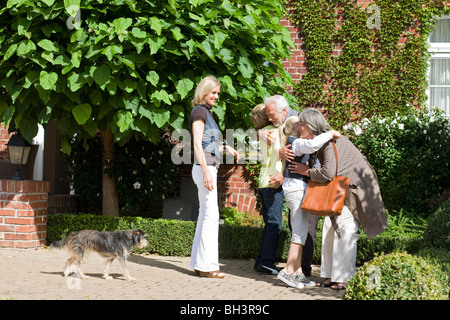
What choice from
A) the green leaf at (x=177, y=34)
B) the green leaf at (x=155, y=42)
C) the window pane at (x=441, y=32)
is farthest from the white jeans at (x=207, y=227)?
the window pane at (x=441, y=32)

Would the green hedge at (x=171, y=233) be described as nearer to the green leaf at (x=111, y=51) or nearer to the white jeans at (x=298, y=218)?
the white jeans at (x=298, y=218)

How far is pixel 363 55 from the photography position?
9727 millimetres

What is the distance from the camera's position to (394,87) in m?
9.57

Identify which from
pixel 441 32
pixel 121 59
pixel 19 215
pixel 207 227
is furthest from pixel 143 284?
pixel 441 32

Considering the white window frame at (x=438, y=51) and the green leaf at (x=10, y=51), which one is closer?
the green leaf at (x=10, y=51)

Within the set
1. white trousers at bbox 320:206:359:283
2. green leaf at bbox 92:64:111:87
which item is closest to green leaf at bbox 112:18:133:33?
green leaf at bbox 92:64:111:87

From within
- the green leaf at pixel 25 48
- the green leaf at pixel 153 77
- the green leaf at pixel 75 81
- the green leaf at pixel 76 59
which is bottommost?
the green leaf at pixel 75 81

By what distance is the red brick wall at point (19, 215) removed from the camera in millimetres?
7816

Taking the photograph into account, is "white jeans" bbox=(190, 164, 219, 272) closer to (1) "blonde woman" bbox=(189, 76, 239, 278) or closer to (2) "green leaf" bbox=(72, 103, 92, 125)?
(1) "blonde woman" bbox=(189, 76, 239, 278)

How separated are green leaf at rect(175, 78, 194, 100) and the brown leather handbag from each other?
74.7 inches

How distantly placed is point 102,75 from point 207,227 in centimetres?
193

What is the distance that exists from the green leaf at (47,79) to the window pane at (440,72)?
626 cm
